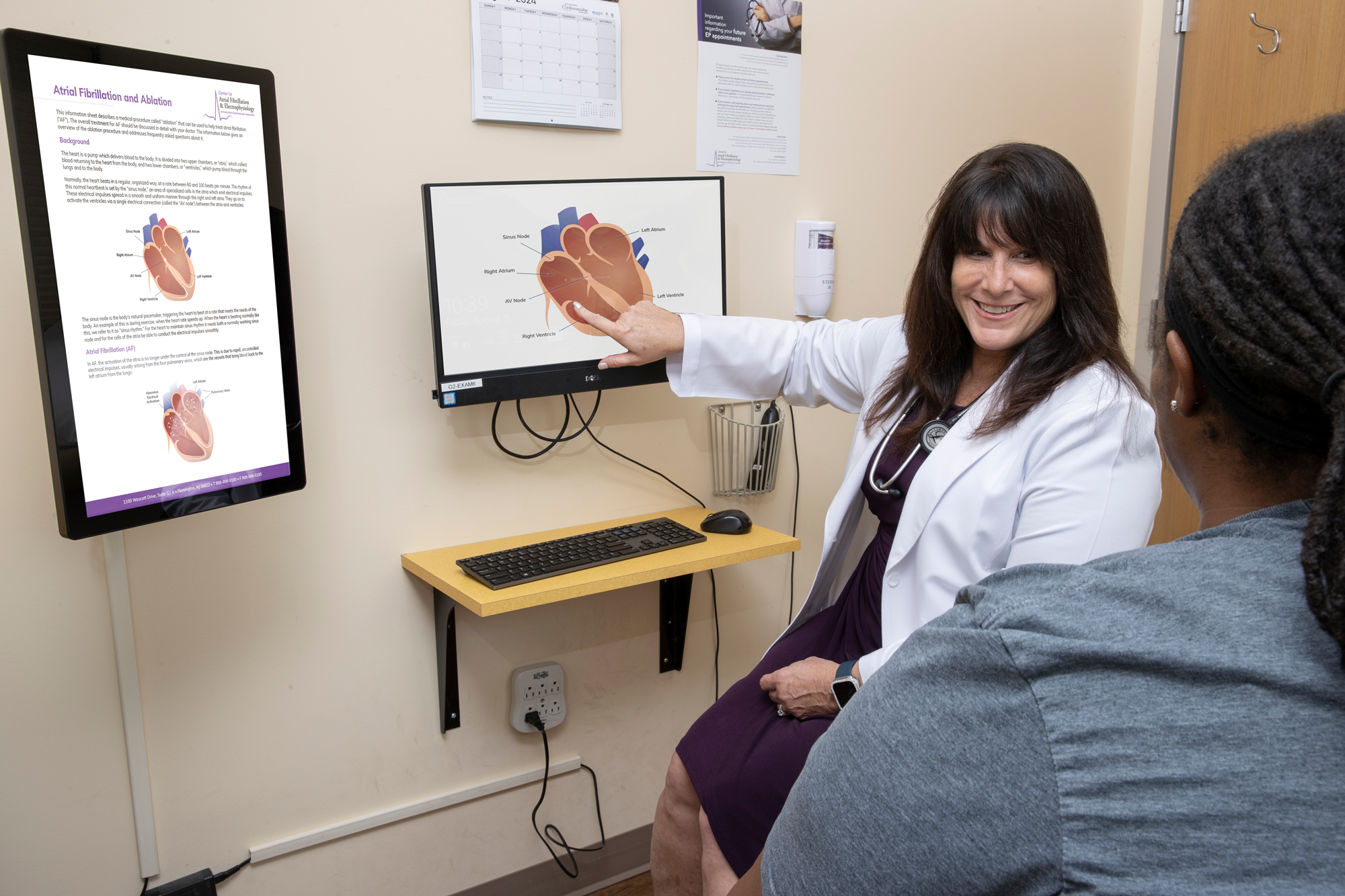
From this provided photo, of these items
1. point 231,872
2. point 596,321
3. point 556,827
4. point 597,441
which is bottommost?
point 556,827

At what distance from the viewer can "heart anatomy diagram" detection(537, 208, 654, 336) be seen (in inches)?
65.1

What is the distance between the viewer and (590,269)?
1.70 meters

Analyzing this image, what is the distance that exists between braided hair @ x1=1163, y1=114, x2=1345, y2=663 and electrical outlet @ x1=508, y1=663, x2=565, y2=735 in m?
1.50

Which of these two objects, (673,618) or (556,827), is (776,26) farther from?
(556,827)

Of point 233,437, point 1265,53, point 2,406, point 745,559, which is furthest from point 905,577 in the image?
point 1265,53

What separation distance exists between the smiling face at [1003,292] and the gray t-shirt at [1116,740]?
0.82 meters

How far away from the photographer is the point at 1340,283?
49 centimetres

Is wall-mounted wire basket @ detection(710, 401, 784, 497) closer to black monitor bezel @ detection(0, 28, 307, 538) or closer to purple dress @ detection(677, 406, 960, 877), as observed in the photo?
purple dress @ detection(677, 406, 960, 877)

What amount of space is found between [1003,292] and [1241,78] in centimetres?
153

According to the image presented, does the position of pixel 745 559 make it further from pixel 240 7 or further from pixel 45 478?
pixel 240 7

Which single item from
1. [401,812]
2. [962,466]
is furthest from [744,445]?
[401,812]

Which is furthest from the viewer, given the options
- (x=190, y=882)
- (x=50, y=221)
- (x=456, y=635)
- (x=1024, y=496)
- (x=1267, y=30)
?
(x=1267, y=30)

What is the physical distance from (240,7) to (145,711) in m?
1.14

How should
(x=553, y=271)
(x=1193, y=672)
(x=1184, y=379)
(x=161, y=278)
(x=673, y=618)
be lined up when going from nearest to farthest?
1. (x=1193, y=672)
2. (x=1184, y=379)
3. (x=161, y=278)
4. (x=553, y=271)
5. (x=673, y=618)
